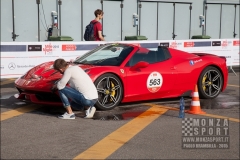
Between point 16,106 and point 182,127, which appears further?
point 16,106

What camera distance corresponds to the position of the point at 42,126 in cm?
681

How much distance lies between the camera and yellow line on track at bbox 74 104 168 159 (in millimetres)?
5309

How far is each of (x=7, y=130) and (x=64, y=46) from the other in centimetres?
622

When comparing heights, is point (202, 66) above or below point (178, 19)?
below

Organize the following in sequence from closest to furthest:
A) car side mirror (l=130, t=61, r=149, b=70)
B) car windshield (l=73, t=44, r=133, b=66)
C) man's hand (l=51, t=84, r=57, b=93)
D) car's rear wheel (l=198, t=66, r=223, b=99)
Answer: man's hand (l=51, t=84, r=57, b=93), car side mirror (l=130, t=61, r=149, b=70), car windshield (l=73, t=44, r=133, b=66), car's rear wheel (l=198, t=66, r=223, b=99)

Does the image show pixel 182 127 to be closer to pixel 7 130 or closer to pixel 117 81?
pixel 117 81

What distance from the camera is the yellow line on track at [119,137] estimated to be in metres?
5.31

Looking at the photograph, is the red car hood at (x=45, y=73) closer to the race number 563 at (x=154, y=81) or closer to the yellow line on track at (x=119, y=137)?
the race number 563 at (x=154, y=81)

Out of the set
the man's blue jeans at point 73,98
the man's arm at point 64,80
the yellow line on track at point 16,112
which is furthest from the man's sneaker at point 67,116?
the yellow line on track at point 16,112

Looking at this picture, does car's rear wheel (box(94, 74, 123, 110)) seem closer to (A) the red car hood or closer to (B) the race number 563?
(A) the red car hood

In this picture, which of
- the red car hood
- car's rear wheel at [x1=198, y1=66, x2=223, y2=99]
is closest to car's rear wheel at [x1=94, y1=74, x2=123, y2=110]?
the red car hood

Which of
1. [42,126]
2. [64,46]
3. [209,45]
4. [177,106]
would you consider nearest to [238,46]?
[209,45]

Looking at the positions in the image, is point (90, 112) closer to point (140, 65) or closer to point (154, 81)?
point (140, 65)

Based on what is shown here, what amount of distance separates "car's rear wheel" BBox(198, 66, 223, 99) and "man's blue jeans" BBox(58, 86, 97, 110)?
9.47ft
